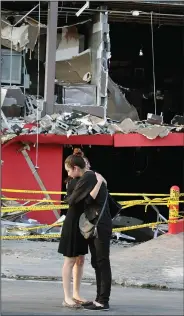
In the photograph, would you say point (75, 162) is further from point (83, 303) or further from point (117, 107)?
point (117, 107)

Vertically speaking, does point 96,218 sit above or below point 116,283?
above

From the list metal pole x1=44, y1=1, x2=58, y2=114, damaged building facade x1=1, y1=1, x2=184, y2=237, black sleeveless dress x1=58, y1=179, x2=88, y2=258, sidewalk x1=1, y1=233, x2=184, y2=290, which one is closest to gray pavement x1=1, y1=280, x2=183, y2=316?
sidewalk x1=1, y1=233, x2=184, y2=290

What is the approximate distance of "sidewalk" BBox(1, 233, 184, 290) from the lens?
8086mm

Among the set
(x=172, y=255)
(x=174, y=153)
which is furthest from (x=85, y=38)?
(x=172, y=255)

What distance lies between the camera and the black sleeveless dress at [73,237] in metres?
5.68

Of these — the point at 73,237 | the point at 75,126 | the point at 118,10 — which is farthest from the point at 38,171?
the point at 73,237

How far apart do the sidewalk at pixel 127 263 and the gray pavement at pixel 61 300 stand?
44cm

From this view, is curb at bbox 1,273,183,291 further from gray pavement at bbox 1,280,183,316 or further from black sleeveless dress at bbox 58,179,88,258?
black sleeveless dress at bbox 58,179,88,258

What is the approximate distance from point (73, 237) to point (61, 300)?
3.26ft

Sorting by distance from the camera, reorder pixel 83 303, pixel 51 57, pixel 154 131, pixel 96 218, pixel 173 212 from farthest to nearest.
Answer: pixel 51 57 < pixel 154 131 < pixel 173 212 < pixel 83 303 < pixel 96 218

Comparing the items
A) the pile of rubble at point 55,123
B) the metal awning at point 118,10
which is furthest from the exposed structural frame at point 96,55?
the pile of rubble at point 55,123

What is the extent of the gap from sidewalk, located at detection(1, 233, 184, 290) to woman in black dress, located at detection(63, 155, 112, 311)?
2.15 m

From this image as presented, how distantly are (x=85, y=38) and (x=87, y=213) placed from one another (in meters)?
12.9

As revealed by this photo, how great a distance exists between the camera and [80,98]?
17.1 metres
